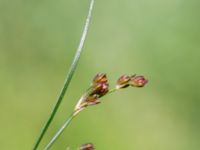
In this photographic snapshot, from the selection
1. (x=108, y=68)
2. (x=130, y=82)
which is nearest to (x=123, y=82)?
(x=130, y=82)

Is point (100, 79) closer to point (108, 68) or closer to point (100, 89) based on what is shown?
point (100, 89)

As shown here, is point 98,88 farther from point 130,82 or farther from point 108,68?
point 108,68

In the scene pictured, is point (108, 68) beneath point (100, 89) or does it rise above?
beneath

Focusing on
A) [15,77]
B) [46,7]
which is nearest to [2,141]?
[15,77]

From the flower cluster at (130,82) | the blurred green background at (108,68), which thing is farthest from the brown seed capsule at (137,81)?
the blurred green background at (108,68)

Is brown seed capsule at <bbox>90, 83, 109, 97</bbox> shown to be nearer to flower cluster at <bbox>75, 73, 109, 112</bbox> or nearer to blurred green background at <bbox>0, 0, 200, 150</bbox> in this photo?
flower cluster at <bbox>75, 73, 109, 112</bbox>

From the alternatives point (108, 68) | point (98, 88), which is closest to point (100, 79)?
point (98, 88)

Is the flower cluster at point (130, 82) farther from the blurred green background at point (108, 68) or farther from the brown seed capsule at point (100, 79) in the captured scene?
the blurred green background at point (108, 68)

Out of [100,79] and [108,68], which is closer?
[100,79]
